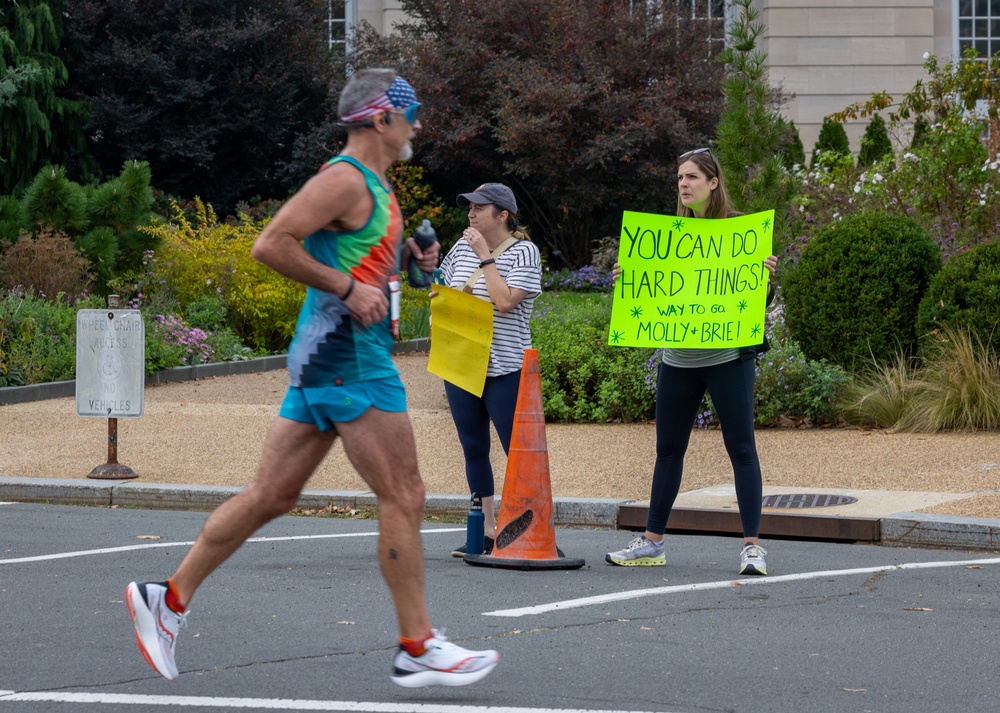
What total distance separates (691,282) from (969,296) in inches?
220

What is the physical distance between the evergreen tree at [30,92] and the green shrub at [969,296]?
15.0 m

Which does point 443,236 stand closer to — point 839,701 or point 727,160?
point 727,160

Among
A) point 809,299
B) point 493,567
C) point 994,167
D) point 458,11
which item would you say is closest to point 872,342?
point 809,299

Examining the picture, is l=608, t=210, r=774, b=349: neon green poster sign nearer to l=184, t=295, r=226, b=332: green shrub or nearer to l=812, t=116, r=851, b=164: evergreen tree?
l=184, t=295, r=226, b=332: green shrub

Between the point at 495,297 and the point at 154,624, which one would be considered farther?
the point at 495,297

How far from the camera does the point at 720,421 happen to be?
7055mm

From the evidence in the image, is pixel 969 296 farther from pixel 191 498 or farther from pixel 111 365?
pixel 111 365

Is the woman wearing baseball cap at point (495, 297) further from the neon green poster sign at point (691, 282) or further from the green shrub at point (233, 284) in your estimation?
the green shrub at point (233, 284)

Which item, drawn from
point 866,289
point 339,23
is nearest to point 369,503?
point 866,289

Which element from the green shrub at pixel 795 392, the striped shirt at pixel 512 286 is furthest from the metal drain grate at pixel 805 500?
the green shrub at pixel 795 392

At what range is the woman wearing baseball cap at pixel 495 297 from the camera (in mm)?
7133

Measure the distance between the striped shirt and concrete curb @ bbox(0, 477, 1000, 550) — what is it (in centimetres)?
219

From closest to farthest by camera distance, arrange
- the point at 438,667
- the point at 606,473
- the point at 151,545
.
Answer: the point at 438,667 → the point at 151,545 → the point at 606,473

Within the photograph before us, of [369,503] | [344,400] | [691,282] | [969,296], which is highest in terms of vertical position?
[969,296]
